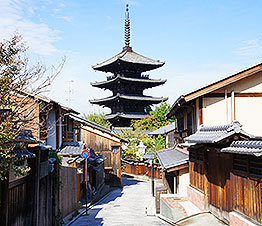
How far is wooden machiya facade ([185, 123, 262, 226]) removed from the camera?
7.82 metres

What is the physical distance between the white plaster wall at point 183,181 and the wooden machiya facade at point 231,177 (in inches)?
131

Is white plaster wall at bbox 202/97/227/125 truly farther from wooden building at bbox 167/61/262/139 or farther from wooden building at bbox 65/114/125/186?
wooden building at bbox 65/114/125/186

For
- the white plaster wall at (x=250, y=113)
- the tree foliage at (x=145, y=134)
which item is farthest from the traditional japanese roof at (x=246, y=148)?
the tree foliage at (x=145, y=134)

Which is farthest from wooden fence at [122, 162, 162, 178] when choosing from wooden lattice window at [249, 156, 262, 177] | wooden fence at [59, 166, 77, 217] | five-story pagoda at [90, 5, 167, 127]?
wooden lattice window at [249, 156, 262, 177]

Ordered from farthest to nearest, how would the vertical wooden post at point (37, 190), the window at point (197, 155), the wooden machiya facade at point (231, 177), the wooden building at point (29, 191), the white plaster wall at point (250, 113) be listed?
the white plaster wall at point (250, 113)
the window at point (197, 155)
the vertical wooden post at point (37, 190)
the wooden machiya facade at point (231, 177)
the wooden building at point (29, 191)

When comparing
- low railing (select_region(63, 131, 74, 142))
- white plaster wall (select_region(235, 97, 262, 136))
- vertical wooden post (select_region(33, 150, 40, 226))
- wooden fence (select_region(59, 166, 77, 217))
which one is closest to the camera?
vertical wooden post (select_region(33, 150, 40, 226))

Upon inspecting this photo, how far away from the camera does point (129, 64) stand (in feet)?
153

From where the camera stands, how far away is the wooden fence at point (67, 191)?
12.7 meters

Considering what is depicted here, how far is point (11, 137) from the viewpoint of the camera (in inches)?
212

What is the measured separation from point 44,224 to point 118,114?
3778 centimetres

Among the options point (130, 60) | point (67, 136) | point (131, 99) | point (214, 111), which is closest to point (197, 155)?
point (214, 111)

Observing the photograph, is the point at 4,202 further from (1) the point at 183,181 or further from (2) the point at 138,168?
(2) the point at 138,168

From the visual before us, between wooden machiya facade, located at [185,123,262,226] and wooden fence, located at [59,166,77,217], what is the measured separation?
18.3ft

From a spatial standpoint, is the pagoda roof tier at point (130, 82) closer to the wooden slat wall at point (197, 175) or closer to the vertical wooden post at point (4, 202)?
the wooden slat wall at point (197, 175)
